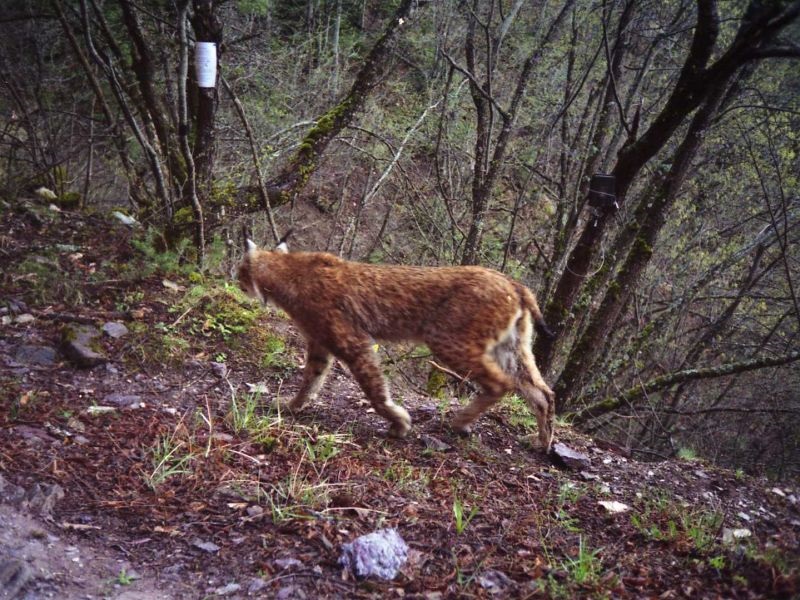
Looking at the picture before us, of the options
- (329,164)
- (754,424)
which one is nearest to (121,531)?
(329,164)

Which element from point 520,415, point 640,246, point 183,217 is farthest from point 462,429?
point 183,217

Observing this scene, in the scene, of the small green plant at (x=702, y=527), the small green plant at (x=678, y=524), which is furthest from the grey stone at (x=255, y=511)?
the small green plant at (x=702, y=527)

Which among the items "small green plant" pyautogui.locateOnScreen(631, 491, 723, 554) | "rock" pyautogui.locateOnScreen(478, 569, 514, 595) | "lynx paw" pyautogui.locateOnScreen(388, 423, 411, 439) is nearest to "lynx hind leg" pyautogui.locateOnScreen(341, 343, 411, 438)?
"lynx paw" pyautogui.locateOnScreen(388, 423, 411, 439)

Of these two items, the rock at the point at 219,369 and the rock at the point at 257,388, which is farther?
the rock at the point at 219,369

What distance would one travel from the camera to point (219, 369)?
5.78 metres

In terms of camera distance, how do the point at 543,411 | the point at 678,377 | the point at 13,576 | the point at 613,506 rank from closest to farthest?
1. the point at 13,576
2. the point at 613,506
3. the point at 543,411
4. the point at 678,377

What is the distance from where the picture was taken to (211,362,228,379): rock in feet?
18.7

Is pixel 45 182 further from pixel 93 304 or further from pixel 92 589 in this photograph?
pixel 92 589

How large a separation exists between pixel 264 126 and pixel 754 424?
1132 centimetres

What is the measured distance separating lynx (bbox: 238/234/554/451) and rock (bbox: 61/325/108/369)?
159 centimetres

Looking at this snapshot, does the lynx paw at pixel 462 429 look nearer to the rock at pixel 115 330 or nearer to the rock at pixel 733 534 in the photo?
the rock at pixel 733 534

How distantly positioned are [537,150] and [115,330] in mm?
8243

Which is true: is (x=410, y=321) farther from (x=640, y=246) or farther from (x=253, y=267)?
(x=640, y=246)

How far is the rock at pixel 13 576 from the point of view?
292 cm
